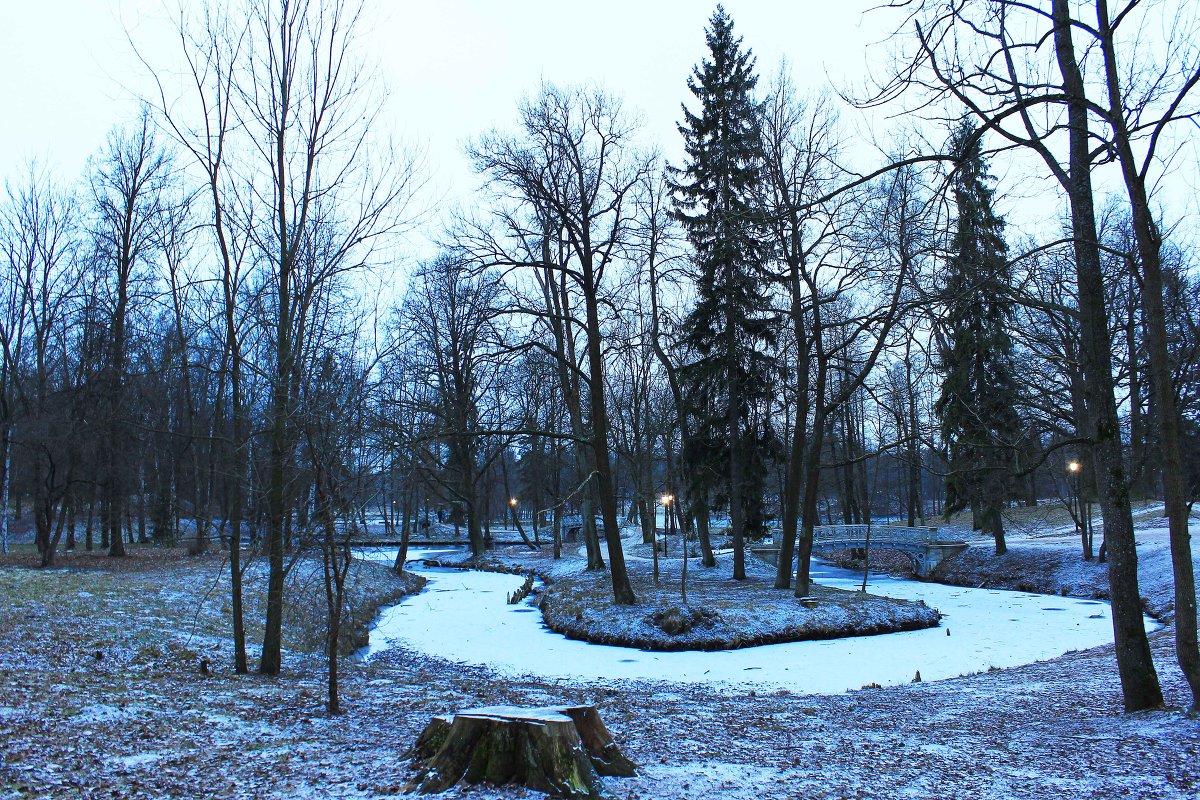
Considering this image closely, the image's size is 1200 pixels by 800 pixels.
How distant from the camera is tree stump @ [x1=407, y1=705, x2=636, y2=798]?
514cm

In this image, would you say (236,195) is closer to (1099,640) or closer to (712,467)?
(1099,640)

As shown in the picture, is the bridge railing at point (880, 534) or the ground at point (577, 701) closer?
the ground at point (577, 701)

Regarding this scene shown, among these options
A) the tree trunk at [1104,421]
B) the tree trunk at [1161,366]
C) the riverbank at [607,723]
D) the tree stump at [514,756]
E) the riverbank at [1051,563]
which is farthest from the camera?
the riverbank at [1051,563]

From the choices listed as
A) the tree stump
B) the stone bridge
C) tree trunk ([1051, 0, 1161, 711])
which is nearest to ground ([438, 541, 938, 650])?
tree trunk ([1051, 0, 1161, 711])

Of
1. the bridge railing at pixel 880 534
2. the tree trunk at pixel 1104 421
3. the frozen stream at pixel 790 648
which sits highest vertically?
the tree trunk at pixel 1104 421

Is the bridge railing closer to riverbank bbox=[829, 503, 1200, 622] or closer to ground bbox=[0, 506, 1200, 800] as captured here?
riverbank bbox=[829, 503, 1200, 622]

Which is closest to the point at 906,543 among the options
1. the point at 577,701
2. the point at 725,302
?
the point at 725,302

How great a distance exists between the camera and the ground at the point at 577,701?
214 inches

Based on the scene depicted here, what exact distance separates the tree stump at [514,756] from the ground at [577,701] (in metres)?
0.17

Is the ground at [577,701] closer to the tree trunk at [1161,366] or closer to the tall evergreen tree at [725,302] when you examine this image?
the tree trunk at [1161,366]

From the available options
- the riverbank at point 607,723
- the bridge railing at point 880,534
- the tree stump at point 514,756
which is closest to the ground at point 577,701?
the riverbank at point 607,723

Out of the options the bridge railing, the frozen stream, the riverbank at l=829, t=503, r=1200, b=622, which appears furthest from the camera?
the bridge railing

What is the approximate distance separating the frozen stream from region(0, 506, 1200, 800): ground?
162 cm

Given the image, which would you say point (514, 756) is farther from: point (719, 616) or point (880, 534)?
point (880, 534)
